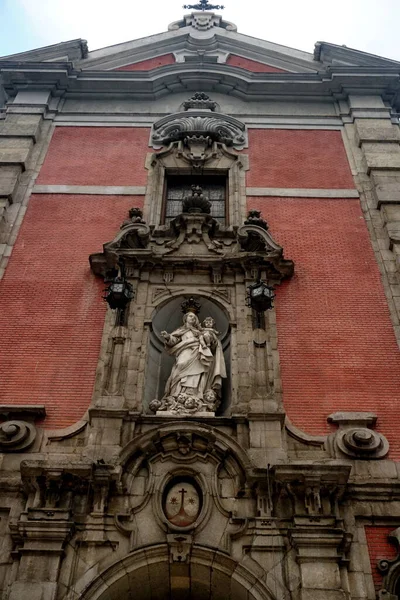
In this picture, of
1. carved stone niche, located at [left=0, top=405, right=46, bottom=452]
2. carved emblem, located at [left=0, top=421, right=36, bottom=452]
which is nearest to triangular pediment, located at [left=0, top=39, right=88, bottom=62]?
carved stone niche, located at [left=0, top=405, right=46, bottom=452]

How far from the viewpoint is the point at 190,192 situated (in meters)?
12.9

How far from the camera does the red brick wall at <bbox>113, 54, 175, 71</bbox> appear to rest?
1591 cm

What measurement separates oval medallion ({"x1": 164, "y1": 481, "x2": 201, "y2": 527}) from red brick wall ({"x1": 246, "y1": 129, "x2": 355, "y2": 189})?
672cm

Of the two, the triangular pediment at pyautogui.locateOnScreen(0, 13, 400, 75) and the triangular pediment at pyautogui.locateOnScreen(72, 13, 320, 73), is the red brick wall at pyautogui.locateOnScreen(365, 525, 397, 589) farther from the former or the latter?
the triangular pediment at pyautogui.locateOnScreen(72, 13, 320, 73)

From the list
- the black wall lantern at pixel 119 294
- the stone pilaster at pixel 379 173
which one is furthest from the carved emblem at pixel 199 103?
the black wall lantern at pixel 119 294

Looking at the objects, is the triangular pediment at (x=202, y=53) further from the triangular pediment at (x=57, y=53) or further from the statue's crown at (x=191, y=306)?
the statue's crown at (x=191, y=306)

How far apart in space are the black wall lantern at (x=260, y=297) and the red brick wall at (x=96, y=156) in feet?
13.9

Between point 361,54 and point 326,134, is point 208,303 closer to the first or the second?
point 326,134

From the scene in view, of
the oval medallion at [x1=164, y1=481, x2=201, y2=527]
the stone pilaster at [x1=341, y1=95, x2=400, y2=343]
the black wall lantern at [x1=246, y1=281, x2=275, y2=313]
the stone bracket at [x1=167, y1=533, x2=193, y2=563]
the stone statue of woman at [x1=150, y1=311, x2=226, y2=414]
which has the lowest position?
the stone bracket at [x1=167, y1=533, x2=193, y2=563]

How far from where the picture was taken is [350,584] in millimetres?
6945

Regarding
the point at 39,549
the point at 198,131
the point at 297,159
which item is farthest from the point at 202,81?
the point at 39,549

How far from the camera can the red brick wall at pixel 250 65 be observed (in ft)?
51.8

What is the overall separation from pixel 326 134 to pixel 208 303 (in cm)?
566

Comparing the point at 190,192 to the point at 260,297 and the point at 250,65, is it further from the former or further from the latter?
the point at 250,65
